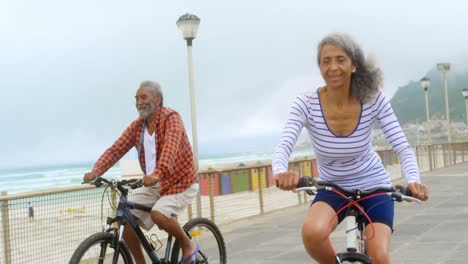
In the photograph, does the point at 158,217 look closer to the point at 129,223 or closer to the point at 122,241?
the point at 129,223

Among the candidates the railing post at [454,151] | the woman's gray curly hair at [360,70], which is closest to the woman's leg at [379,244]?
the woman's gray curly hair at [360,70]

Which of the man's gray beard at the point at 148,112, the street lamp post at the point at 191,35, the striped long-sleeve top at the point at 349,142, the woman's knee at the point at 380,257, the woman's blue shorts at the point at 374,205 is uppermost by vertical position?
the street lamp post at the point at 191,35

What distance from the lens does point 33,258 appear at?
6.61 metres

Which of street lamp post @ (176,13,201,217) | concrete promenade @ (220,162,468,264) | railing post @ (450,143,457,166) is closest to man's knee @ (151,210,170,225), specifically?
concrete promenade @ (220,162,468,264)

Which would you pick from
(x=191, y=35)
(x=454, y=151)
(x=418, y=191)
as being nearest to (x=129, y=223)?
(x=418, y=191)

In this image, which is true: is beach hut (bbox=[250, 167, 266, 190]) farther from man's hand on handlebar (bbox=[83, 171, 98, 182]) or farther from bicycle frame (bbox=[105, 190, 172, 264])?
man's hand on handlebar (bbox=[83, 171, 98, 182])

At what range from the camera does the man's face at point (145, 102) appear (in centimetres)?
454

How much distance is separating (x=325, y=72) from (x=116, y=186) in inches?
74.0

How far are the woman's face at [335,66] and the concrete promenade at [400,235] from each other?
3.76m

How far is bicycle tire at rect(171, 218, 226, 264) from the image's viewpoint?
4922mm

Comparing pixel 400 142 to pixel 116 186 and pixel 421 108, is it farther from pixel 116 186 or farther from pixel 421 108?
pixel 421 108

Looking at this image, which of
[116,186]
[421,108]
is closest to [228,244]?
[116,186]

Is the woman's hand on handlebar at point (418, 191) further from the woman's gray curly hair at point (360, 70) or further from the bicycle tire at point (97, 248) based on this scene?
the bicycle tire at point (97, 248)

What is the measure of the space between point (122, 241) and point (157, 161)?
656 millimetres
